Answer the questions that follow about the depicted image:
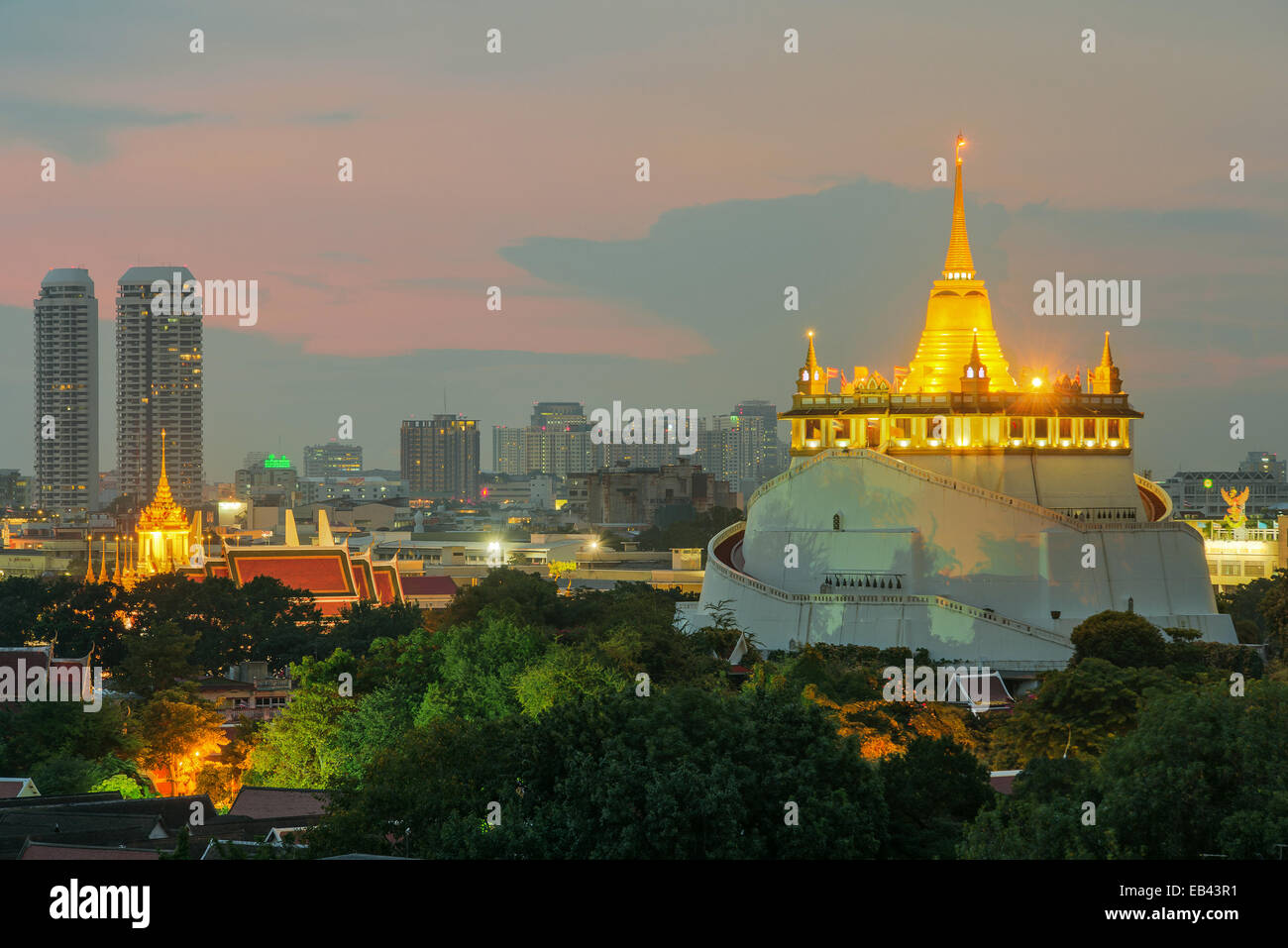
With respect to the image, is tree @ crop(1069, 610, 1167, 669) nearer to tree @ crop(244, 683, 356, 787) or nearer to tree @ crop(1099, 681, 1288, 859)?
tree @ crop(244, 683, 356, 787)

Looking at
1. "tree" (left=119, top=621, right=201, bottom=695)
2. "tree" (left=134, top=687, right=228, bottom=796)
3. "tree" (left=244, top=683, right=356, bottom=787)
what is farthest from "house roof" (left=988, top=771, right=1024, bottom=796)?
"tree" (left=119, top=621, right=201, bottom=695)

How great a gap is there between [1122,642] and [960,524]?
397 inches

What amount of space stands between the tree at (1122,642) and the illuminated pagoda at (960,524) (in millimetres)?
2584

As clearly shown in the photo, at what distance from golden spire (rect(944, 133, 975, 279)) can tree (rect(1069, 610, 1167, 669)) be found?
65.9 feet

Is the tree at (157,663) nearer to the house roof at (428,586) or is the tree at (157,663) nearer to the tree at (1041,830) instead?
the tree at (1041,830)

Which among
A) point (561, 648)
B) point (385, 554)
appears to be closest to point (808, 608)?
point (561, 648)

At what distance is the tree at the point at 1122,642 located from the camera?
61469 mm

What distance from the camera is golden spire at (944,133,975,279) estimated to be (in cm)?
8056

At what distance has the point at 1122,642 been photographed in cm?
6262

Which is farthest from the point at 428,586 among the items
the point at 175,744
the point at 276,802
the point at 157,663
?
the point at 276,802

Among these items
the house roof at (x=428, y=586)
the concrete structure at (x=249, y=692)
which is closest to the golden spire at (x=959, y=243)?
the concrete structure at (x=249, y=692)
